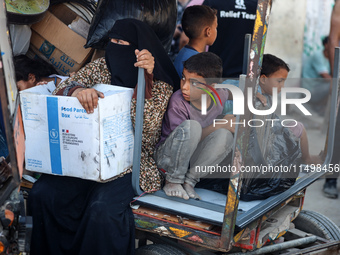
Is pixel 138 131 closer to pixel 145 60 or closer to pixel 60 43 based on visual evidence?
pixel 145 60

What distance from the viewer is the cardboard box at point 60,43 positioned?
3.70m

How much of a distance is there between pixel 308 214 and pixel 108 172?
5.18 ft

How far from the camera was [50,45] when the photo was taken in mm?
3736

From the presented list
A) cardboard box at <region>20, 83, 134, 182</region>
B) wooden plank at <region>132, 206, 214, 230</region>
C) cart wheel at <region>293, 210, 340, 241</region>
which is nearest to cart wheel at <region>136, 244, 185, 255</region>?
wooden plank at <region>132, 206, 214, 230</region>

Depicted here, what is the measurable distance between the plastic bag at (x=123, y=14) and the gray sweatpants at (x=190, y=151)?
1.06 meters

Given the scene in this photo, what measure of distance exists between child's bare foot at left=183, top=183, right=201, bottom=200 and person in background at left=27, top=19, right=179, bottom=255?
0.16m

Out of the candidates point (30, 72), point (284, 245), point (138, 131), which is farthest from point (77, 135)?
point (284, 245)

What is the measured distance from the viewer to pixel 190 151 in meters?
2.74

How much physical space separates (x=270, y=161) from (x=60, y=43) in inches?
→ 71.2

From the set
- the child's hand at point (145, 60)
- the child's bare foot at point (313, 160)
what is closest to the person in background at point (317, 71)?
the child's bare foot at point (313, 160)

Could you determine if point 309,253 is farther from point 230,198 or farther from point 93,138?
point 93,138

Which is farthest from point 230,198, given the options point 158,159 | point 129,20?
point 129,20

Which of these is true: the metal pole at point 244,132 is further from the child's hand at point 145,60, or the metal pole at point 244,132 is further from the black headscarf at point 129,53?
the black headscarf at point 129,53

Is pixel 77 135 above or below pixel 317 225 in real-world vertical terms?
above
